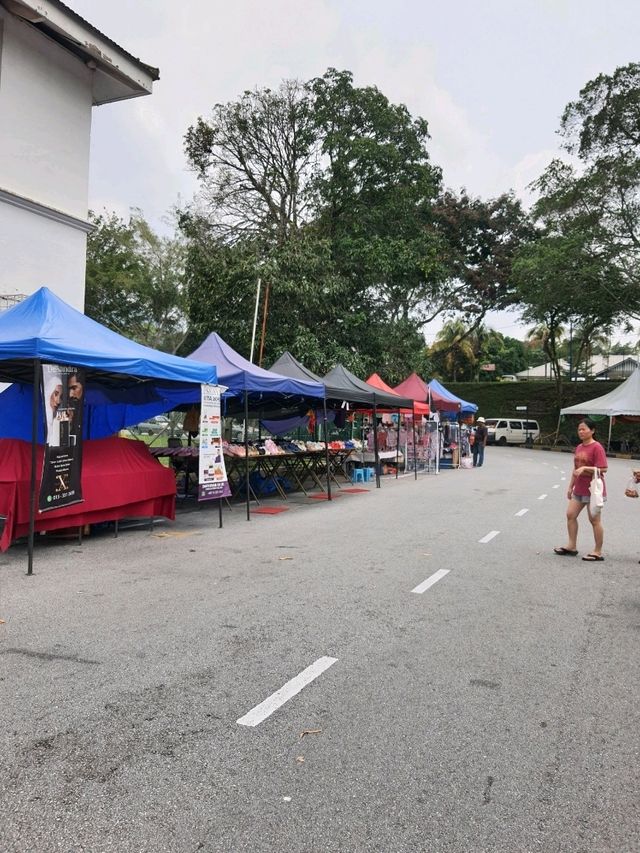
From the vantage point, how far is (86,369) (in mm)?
8125

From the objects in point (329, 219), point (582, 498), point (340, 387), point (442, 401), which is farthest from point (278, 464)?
point (329, 219)

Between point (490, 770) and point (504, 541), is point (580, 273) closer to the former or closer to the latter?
point (504, 541)

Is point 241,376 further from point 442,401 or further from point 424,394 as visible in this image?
point 442,401

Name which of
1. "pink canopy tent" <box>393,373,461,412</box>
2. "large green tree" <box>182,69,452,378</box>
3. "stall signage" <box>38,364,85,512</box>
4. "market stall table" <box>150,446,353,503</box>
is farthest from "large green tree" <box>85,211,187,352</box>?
"stall signage" <box>38,364,85,512</box>

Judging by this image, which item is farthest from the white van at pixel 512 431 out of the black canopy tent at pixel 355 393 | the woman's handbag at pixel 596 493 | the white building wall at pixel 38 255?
the woman's handbag at pixel 596 493

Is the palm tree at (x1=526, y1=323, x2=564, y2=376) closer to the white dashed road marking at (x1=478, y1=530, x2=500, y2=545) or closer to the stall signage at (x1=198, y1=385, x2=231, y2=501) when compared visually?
the white dashed road marking at (x1=478, y1=530, x2=500, y2=545)

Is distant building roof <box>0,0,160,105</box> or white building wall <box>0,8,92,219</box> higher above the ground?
distant building roof <box>0,0,160,105</box>

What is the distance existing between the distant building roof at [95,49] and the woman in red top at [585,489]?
41.0 ft

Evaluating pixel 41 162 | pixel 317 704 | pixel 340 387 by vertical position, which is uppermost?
pixel 41 162

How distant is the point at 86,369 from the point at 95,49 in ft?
30.2

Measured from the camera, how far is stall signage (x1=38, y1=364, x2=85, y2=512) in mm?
7246

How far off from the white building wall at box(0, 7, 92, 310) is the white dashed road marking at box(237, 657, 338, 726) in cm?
1129

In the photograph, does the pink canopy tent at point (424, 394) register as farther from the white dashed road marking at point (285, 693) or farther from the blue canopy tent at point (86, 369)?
the white dashed road marking at point (285, 693)

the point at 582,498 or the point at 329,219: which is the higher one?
the point at 329,219
